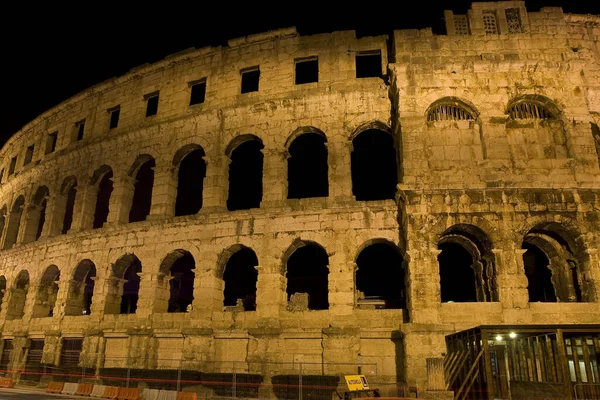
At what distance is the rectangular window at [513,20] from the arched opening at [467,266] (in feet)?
27.2

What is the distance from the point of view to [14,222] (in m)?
26.8

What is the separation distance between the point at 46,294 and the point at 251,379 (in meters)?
14.0

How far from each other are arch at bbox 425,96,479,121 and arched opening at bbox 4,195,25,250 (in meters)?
24.0

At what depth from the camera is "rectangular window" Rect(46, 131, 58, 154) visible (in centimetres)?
2592

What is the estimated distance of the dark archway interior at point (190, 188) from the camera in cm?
2814

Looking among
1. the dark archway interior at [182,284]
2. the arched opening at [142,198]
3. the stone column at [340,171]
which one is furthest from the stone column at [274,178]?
the dark archway interior at [182,284]

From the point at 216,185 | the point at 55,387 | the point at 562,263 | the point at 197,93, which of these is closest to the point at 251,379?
the point at 55,387

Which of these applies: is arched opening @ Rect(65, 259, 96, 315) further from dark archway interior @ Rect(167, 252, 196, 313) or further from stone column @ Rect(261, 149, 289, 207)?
stone column @ Rect(261, 149, 289, 207)

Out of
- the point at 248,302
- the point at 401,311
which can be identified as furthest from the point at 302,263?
the point at 401,311

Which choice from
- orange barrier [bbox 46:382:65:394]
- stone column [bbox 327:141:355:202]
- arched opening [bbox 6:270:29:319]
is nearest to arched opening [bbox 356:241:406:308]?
stone column [bbox 327:141:355:202]

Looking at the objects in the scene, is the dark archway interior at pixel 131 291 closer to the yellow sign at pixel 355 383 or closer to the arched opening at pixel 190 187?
the arched opening at pixel 190 187

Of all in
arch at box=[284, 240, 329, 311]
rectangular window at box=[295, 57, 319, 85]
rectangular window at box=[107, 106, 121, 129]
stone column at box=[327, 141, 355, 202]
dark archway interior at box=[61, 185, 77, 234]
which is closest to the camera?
stone column at box=[327, 141, 355, 202]

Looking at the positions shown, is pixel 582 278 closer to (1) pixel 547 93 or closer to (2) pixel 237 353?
(1) pixel 547 93

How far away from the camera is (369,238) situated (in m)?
15.7
